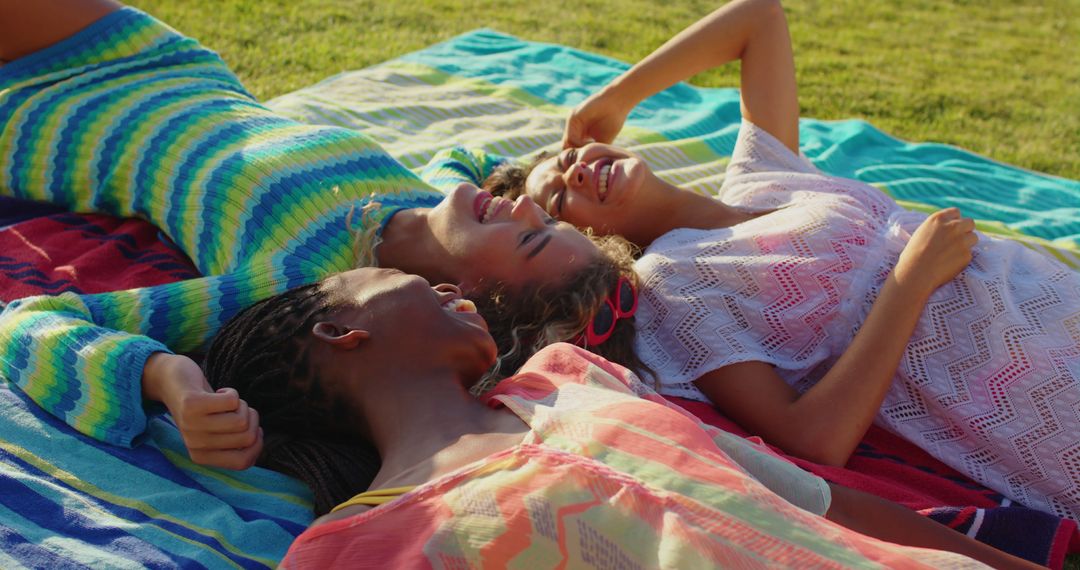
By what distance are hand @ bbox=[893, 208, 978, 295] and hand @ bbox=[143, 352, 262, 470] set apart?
174cm

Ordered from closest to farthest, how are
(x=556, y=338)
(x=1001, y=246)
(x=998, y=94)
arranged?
1. (x=556, y=338)
2. (x=1001, y=246)
3. (x=998, y=94)

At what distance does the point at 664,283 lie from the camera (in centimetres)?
276

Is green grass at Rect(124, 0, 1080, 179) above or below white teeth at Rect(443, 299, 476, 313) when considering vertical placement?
below

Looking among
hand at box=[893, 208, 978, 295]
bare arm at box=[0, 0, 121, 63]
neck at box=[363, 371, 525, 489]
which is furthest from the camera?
bare arm at box=[0, 0, 121, 63]

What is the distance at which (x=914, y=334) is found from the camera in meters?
2.73

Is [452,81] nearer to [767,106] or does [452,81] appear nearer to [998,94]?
[767,106]

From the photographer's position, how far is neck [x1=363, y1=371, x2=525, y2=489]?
1912mm

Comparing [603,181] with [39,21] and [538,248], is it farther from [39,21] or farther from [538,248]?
[39,21]

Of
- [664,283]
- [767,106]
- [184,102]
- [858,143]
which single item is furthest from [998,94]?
[184,102]

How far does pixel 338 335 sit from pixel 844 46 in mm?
6203

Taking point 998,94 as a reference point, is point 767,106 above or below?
above

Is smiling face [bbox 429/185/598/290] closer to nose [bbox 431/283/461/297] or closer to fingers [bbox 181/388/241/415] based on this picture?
nose [bbox 431/283/461/297]

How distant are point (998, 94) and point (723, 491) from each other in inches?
227

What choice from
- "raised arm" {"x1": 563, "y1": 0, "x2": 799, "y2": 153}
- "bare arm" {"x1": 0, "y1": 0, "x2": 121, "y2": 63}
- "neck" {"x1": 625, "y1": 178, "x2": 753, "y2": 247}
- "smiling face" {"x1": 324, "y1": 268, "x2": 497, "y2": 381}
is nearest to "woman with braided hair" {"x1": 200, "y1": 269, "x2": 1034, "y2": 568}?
"smiling face" {"x1": 324, "y1": 268, "x2": 497, "y2": 381}
